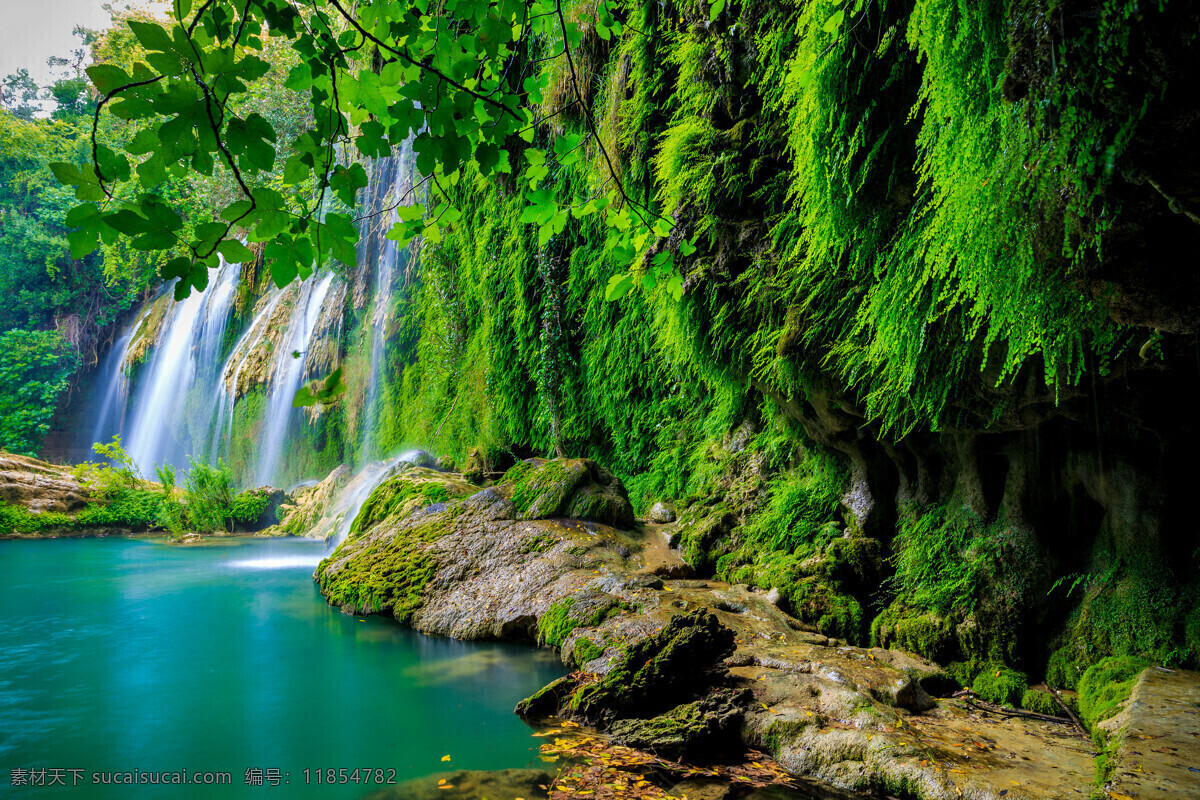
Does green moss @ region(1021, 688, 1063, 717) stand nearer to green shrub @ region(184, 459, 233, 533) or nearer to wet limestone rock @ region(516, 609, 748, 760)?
wet limestone rock @ region(516, 609, 748, 760)

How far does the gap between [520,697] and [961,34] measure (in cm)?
397

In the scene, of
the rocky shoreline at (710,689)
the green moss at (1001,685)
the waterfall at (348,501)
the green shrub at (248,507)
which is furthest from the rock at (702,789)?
the green shrub at (248,507)

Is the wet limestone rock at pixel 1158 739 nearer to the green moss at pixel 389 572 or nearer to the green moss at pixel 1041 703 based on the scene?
the green moss at pixel 1041 703

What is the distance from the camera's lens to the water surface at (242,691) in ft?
10.6

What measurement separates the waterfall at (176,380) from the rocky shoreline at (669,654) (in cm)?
1370

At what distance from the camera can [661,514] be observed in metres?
6.97

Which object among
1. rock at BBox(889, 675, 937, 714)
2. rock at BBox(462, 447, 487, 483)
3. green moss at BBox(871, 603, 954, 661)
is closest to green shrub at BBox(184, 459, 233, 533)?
rock at BBox(462, 447, 487, 483)

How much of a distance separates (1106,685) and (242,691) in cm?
510

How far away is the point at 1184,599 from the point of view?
319 cm

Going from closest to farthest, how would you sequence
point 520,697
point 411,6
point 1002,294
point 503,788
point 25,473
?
point 411,6
point 1002,294
point 503,788
point 520,697
point 25,473

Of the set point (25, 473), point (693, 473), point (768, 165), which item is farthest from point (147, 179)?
point (25, 473)

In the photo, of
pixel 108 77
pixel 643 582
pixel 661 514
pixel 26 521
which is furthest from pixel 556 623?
pixel 26 521

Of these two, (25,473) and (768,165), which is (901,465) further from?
(25,473)

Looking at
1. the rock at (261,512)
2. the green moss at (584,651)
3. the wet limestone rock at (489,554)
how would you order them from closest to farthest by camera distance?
1. the green moss at (584,651)
2. the wet limestone rock at (489,554)
3. the rock at (261,512)
